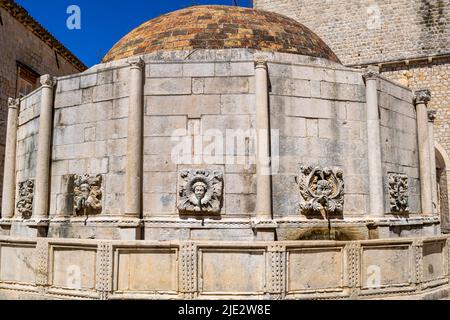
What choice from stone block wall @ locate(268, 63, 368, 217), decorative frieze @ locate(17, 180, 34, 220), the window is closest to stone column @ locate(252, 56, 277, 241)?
stone block wall @ locate(268, 63, 368, 217)

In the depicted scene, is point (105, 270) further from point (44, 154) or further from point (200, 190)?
point (44, 154)

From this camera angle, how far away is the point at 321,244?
6.20m

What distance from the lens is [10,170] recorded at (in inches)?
411

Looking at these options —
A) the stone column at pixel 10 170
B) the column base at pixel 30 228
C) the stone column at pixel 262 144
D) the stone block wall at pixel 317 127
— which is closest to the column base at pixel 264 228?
the stone column at pixel 262 144

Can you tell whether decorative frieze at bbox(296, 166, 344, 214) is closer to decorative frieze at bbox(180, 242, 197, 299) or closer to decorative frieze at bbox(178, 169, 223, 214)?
decorative frieze at bbox(178, 169, 223, 214)

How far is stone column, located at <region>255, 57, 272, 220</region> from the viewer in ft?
Answer: 25.0

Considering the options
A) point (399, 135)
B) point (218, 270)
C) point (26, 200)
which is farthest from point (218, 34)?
point (218, 270)

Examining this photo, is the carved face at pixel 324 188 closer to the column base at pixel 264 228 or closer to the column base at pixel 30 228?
the column base at pixel 264 228

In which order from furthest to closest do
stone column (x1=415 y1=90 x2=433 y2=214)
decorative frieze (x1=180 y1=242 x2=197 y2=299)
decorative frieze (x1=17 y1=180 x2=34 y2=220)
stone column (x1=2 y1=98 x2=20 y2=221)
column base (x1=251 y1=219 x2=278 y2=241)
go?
stone column (x1=2 y1=98 x2=20 y2=221) < stone column (x1=415 y1=90 x2=433 y2=214) < decorative frieze (x1=17 y1=180 x2=34 y2=220) < column base (x1=251 y1=219 x2=278 y2=241) < decorative frieze (x1=180 y1=242 x2=197 y2=299)

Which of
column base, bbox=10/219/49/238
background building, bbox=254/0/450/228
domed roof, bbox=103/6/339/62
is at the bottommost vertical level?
column base, bbox=10/219/49/238

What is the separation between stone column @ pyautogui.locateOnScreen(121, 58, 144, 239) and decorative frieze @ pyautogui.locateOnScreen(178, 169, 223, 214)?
762 mm

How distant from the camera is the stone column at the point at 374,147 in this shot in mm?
8297
